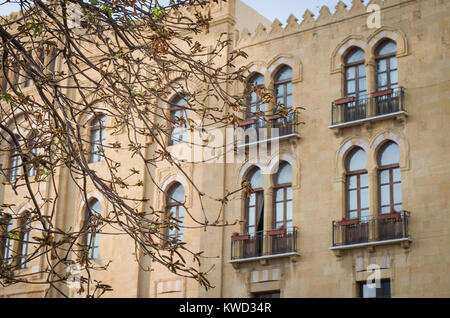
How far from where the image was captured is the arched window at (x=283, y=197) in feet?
70.0

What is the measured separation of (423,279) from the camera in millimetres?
18672

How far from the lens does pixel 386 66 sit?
20.7m

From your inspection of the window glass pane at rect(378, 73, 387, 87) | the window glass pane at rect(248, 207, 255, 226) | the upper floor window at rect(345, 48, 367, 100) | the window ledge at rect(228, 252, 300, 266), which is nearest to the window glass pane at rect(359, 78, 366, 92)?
the upper floor window at rect(345, 48, 367, 100)

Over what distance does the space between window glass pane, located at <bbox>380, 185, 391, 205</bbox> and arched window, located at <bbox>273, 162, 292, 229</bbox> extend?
261cm

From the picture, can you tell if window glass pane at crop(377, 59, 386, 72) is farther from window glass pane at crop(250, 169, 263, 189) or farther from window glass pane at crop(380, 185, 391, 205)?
window glass pane at crop(250, 169, 263, 189)

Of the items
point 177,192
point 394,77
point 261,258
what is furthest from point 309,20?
point 261,258

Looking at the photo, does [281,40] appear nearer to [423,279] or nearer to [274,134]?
[274,134]

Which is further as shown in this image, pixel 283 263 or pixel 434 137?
pixel 283 263

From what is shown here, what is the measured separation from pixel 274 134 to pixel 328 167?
5.97ft

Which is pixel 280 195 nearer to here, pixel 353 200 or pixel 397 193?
pixel 353 200

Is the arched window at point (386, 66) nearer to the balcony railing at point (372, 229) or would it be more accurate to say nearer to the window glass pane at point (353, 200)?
the window glass pane at point (353, 200)

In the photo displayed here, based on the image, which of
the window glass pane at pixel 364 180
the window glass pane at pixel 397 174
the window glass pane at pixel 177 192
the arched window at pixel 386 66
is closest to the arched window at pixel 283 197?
the window glass pane at pixel 364 180

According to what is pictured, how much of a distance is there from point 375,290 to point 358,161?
3.29 meters

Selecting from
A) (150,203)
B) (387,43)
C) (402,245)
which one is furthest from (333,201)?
(150,203)
